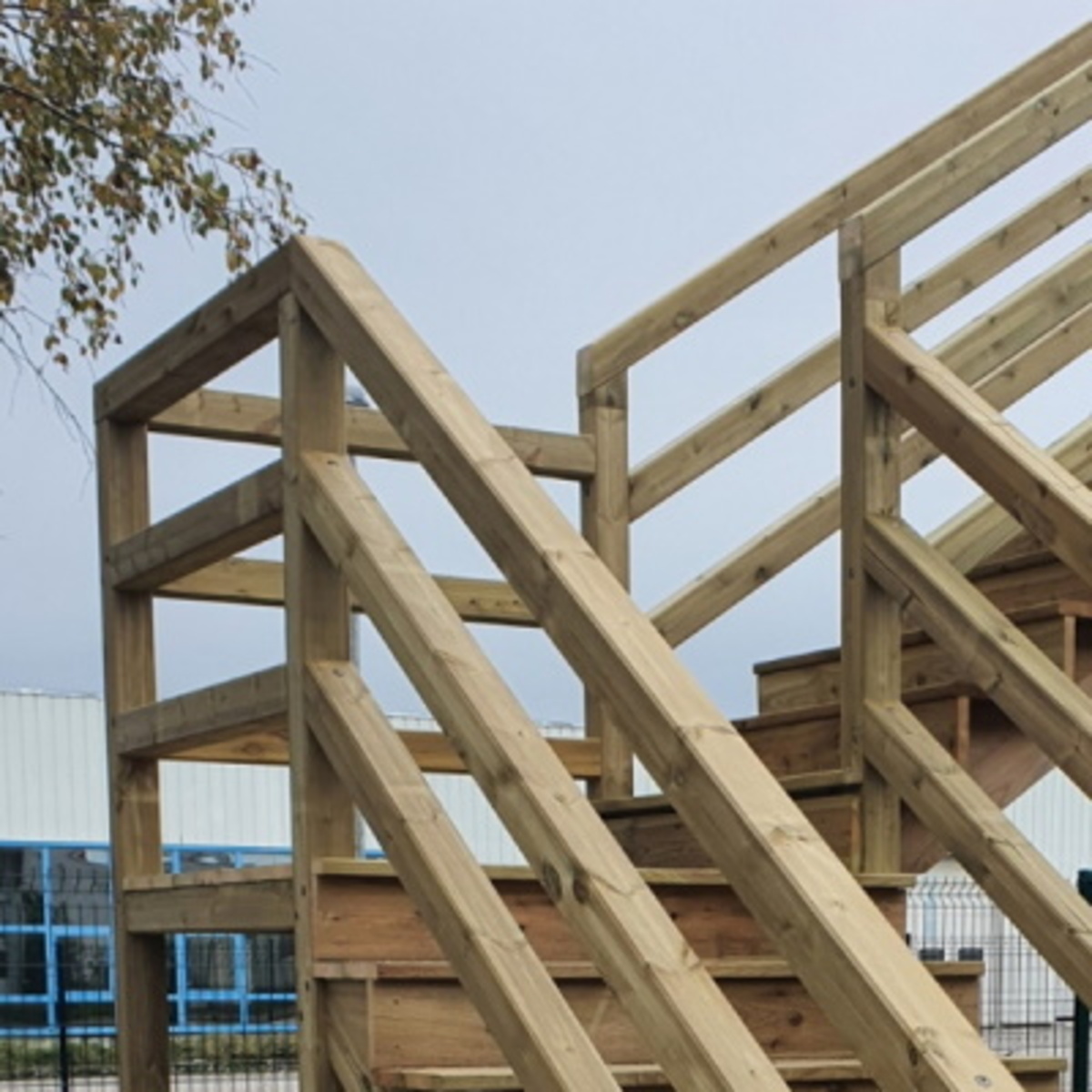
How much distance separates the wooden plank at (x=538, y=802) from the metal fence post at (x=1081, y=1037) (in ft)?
8.47

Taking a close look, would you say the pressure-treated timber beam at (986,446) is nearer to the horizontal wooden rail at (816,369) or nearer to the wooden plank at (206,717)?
the horizontal wooden rail at (816,369)

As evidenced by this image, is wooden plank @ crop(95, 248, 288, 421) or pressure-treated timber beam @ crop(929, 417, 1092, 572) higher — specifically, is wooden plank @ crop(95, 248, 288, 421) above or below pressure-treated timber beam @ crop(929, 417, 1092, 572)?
above

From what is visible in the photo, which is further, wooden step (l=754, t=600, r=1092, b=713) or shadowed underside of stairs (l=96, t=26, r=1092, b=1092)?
wooden step (l=754, t=600, r=1092, b=713)

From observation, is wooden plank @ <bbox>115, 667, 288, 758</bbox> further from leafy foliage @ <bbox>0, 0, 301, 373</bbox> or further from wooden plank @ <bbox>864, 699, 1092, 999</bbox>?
leafy foliage @ <bbox>0, 0, 301, 373</bbox>

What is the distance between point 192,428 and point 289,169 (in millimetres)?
5001

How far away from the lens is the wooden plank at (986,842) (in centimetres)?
343

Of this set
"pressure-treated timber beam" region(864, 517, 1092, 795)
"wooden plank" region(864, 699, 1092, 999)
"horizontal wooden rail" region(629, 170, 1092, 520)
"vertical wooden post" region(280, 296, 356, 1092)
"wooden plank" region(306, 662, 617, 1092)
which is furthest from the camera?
"horizontal wooden rail" region(629, 170, 1092, 520)

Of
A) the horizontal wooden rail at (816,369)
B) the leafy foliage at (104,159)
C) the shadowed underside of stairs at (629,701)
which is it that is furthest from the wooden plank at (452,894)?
the leafy foliage at (104,159)

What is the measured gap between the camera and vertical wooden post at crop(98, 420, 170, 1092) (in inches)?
158

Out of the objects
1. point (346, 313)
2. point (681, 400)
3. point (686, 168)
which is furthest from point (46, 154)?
point (346, 313)

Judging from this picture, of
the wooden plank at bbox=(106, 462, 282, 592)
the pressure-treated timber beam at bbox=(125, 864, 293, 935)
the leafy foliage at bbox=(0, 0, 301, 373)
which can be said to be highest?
the leafy foliage at bbox=(0, 0, 301, 373)

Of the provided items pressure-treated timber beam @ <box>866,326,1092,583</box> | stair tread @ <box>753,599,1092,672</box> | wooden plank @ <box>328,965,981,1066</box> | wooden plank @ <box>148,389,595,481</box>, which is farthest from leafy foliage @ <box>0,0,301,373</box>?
wooden plank @ <box>328,965,981,1066</box>

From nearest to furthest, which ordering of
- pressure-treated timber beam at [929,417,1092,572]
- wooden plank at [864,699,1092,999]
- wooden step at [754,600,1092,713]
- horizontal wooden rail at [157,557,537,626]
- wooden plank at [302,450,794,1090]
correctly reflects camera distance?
wooden plank at [302,450,794,1090] < wooden plank at [864,699,1092,999] < wooden step at [754,600,1092,713] < pressure-treated timber beam at [929,417,1092,572] < horizontal wooden rail at [157,557,537,626]

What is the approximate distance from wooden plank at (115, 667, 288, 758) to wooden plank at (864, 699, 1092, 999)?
1174 mm
